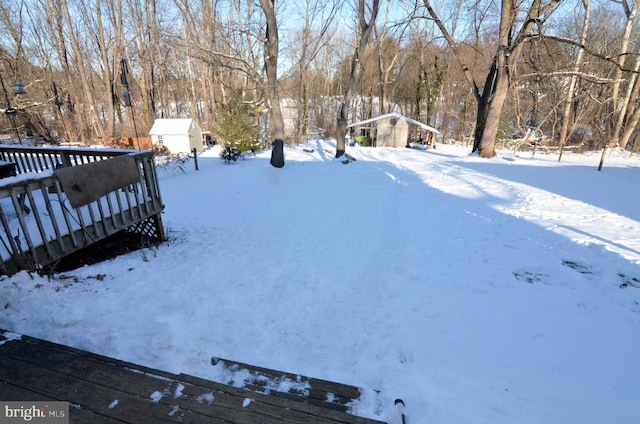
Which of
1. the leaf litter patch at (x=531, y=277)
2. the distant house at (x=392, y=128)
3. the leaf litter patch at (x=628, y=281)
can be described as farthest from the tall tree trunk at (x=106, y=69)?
the leaf litter patch at (x=628, y=281)

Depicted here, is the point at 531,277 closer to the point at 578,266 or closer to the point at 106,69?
the point at 578,266

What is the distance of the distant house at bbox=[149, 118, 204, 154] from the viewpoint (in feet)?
68.0

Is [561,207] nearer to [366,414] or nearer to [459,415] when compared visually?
[459,415]

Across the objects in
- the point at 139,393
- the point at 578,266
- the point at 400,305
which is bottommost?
the point at 400,305

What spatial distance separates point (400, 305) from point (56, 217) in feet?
13.2

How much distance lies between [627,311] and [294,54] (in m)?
27.7

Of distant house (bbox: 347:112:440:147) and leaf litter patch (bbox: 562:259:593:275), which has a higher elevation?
distant house (bbox: 347:112:440:147)

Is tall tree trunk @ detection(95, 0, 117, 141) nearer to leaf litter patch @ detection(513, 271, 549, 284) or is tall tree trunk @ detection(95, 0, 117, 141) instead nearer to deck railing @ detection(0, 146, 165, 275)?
deck railing @ detection(0, 146, 165, 275)

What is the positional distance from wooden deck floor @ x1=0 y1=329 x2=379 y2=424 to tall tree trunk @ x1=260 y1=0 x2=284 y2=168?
1013 centimetres

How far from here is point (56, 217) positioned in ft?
10.9

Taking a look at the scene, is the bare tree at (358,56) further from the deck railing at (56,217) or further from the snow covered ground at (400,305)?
the deck railing at (56,217)

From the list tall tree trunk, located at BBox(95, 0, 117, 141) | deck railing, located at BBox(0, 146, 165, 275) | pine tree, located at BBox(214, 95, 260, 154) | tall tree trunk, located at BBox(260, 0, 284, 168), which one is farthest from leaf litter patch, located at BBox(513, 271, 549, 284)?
tall tree trunk, located at BBox(95, 0, 117, 141)

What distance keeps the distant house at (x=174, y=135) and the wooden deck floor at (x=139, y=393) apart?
20721 millimetres

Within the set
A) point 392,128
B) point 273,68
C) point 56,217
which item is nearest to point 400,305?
point 56,217
